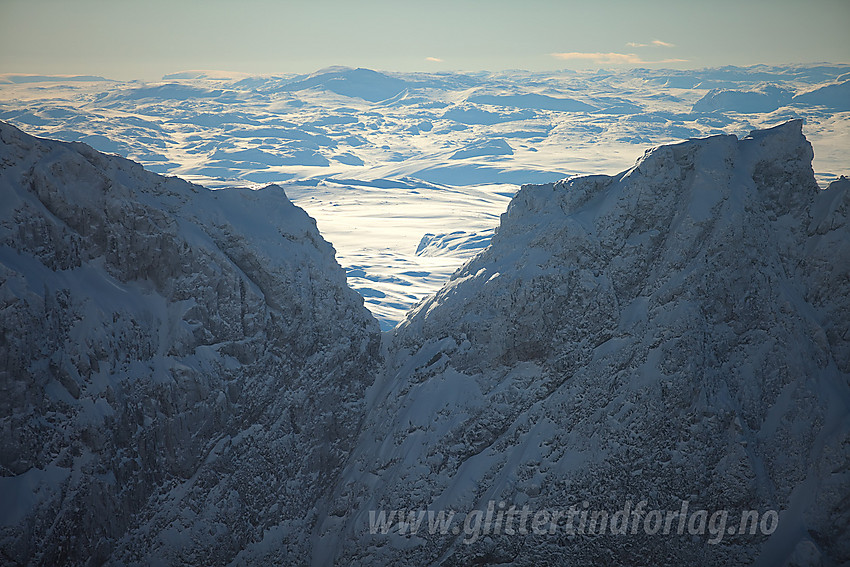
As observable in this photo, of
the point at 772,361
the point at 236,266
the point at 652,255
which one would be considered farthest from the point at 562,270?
the point at 236,266

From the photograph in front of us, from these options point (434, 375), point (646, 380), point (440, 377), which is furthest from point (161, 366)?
point (646, 380)

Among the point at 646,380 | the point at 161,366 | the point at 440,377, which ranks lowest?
the point at 440,377

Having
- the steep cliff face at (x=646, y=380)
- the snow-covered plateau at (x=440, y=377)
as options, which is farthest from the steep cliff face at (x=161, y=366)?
the steep cliff face at (x=646, y=380)

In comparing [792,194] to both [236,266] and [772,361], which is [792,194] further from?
A: [236,266]

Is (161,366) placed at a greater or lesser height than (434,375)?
greater

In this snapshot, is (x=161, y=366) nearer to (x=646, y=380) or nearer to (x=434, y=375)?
(x=434, y=375)

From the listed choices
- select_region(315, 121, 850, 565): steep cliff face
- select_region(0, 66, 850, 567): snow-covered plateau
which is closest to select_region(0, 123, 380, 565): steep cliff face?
select_region(0, 66, 850, 567): snow-covered plateau
